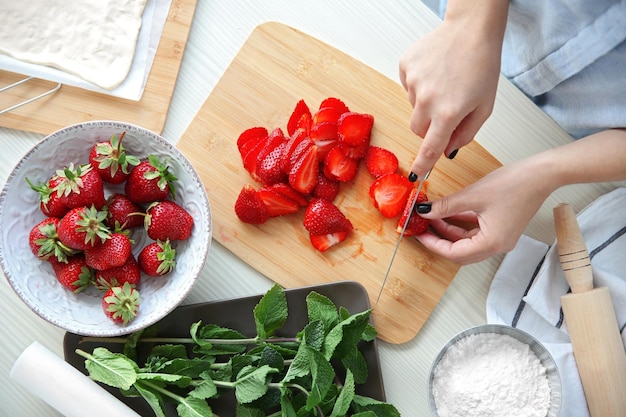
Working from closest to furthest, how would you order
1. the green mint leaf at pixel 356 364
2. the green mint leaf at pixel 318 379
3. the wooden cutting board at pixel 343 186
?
1. the green mint leaf at pixel 318 379
2. the green mint leaf at pixel 356 364
3. the wooden cutting board at pixel 343 186

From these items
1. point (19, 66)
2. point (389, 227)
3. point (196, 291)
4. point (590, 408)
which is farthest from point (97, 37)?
point (590, 408)

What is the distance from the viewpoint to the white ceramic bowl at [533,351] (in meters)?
1.08

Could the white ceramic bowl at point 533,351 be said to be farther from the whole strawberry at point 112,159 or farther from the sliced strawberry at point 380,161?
the whole strawberry at point 112,159

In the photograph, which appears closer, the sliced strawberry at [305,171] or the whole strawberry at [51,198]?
the whole strawberry at [51,198]

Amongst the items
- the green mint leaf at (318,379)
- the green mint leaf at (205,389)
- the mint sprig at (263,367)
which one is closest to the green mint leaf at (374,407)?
the mint sprig at (263,367)

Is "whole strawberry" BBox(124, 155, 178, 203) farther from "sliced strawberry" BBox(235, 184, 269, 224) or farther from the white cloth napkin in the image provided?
the white cloth napkin

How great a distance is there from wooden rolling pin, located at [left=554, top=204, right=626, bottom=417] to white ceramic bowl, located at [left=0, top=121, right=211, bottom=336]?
650 millimetres

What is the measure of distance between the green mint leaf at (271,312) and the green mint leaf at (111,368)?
8.5 inches

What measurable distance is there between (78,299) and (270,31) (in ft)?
1.98

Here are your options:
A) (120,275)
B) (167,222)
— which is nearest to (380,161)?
(167,222)

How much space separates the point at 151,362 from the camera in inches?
40.8

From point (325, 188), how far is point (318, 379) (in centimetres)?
36

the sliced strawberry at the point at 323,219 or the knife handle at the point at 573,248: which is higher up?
the knife handle at the point at 573,248

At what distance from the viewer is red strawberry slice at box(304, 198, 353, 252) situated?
3.64 feet
